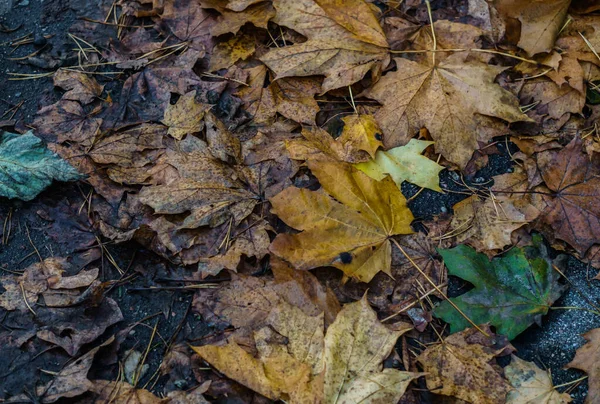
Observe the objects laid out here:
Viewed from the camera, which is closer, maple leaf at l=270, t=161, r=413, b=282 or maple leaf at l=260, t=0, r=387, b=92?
maple leaf at l=270, t=161, r=413, b=282

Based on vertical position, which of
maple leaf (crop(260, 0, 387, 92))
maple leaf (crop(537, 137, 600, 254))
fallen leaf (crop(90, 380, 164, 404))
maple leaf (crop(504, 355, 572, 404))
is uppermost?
maple leaf (crop(260, 0, 387, 92))

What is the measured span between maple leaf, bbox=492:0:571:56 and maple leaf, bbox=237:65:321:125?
3.05 ft

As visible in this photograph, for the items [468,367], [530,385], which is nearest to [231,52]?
[468,367]

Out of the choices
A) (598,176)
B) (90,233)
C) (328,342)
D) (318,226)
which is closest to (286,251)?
(318,226)

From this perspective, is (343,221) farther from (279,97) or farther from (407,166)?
(279,97)

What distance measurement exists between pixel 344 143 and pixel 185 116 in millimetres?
727

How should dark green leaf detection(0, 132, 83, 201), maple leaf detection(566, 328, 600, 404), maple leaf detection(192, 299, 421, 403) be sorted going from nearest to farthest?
maple leaf detection(192, 299, 421, 403), maple leaf detection(566, 328, 600, 404), dark green leaf detection(0, 132, 83, 201)

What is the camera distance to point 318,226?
194cm

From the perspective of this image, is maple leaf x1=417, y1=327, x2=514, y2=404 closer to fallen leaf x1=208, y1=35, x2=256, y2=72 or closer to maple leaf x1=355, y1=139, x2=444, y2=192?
maple leaf x1=355, y1=139, x2=444, y2=192

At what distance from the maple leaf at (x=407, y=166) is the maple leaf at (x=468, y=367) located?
25.3 inches

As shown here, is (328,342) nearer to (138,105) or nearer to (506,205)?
(506,205)

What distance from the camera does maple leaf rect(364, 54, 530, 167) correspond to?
7.39 ft

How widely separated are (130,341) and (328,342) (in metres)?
0.74

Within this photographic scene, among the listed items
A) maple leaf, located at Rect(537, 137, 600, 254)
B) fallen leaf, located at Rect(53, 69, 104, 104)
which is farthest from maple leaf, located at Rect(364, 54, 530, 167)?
fallen leaf, located at Rect(53, 69, 104, 104)
